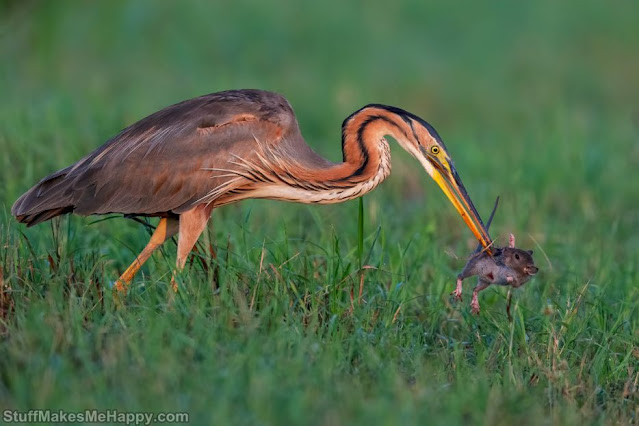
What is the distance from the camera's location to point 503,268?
5.30 m

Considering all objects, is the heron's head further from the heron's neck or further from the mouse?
the mouse

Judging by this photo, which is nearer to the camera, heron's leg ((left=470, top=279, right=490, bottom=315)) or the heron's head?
heron's leg ((left=470, top=279, right=490, bottom=315))

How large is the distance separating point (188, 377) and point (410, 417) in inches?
33.1

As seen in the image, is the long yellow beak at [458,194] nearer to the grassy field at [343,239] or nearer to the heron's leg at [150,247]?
the grassy field at [343,239]

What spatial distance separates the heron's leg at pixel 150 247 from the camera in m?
5.46

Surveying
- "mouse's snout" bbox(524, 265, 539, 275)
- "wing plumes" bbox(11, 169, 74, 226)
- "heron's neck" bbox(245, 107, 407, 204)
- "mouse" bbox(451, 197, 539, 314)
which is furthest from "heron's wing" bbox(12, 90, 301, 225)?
"mouse's snout" bbox(524, 265, 539, 275)

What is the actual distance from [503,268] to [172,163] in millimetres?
1838

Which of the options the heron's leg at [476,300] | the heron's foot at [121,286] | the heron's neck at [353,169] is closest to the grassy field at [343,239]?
the heron's foot at [121,286]

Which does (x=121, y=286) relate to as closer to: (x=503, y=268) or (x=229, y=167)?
(x=229, y=167)

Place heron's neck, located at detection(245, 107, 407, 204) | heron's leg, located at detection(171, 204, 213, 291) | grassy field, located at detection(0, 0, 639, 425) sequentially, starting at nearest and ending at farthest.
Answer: grassy field, located at detection(0, 0, 639, 425)
heron's leg, located at detection(171, 204, 213, 291)
heron's neck, located at detection(245, 107, 407, 204)

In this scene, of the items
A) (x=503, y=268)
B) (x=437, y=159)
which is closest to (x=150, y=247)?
(x=437, y=159)

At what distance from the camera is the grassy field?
4.25 metres

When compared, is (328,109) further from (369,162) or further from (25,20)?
(369,162)

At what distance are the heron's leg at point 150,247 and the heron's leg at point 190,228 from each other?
0.67 ft
